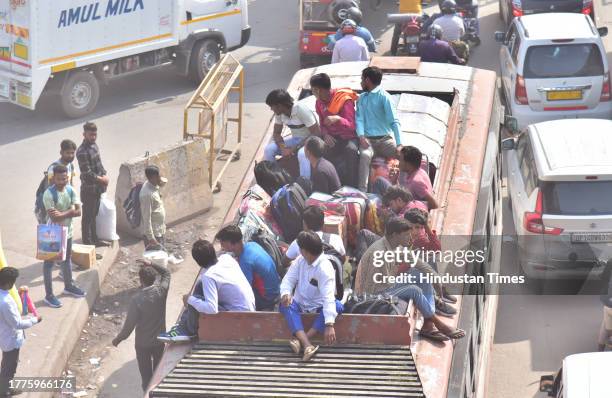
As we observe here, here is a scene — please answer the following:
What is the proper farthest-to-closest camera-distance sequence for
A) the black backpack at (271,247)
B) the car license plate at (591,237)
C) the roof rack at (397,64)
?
1. the roof rack at (397,64)
2. the car license plate at (591,237)
3. the black backpack at (271,247)

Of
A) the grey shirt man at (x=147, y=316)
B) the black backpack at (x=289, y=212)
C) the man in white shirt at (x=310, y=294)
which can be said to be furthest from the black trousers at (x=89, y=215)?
the man in white shirt at (x=310, y=294)

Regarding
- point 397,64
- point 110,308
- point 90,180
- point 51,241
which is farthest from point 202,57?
point 51,241

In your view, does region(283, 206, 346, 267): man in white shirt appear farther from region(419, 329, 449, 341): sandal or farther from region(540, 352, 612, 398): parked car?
region(540, 352, 612, 398): parked car

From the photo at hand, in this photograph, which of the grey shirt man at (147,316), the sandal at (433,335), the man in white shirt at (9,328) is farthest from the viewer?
the grey shirt man at (147,316)

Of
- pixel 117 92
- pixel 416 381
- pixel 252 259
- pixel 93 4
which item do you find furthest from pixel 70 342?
pixel 117 92

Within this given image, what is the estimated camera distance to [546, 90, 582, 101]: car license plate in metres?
15.1

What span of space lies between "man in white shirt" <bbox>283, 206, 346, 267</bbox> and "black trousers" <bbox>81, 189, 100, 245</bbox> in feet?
16.0

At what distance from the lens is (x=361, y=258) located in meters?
7.71

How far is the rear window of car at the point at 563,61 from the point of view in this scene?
597 inches

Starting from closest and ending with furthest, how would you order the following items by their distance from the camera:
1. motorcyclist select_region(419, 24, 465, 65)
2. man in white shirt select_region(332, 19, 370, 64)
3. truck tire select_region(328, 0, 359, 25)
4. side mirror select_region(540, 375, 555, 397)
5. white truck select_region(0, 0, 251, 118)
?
side mirror select_region(540, 375, 555, 397), man in white shirt select_region(332, 19, 370, 64), motorcyclist select_region(419, 24, 465, 65), white truck select_region(0, 0, 251, 118), truck tire select_region(328, 0, 359, 25)

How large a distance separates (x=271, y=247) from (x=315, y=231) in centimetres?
36

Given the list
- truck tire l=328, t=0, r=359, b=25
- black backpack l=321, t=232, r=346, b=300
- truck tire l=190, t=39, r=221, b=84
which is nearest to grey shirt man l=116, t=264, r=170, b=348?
black backpack l=321, t=232, r=346, b=300

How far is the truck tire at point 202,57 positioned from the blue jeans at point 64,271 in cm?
787

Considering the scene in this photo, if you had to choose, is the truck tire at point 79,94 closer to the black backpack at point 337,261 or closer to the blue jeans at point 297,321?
the black backpack at point 337,261
